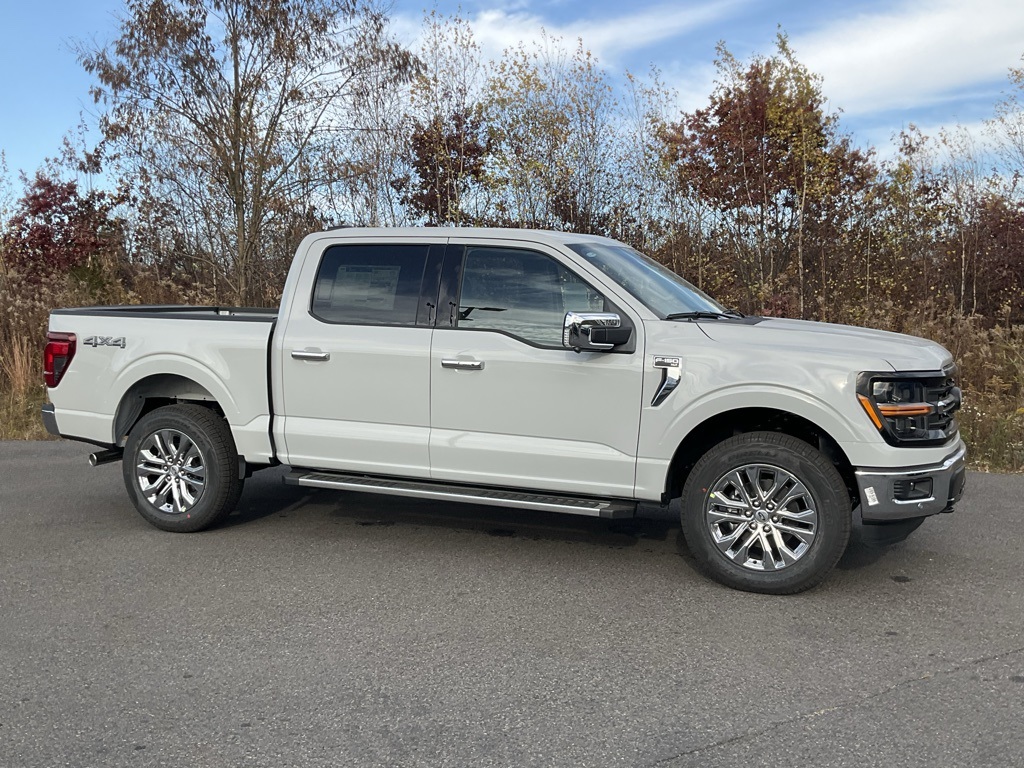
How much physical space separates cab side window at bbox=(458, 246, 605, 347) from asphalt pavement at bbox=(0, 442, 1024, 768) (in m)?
1.41

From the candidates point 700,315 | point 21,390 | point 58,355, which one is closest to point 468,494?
point 700,315

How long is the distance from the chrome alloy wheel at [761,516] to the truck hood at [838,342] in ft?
2.23

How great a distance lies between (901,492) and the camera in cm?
509

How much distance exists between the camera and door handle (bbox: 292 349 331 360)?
20.3 feet

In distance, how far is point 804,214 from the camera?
48.4ft

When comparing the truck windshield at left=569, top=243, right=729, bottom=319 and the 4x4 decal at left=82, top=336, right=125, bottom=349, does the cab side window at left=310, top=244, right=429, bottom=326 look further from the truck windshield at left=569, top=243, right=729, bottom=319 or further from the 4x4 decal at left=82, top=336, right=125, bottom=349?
the 4x4 decal at left=82, top=336, right=125, bottom=349

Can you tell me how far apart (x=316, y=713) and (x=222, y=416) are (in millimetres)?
3486

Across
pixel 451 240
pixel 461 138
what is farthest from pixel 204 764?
pixel 461 138

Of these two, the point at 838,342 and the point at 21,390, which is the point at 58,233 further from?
the point at 838,342

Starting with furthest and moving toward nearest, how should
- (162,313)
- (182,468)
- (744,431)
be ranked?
(162,313), (182,468), (744,431)

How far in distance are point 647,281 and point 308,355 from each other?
85.9 inches

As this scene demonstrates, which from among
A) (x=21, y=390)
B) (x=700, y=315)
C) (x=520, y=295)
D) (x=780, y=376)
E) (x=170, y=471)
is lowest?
(x=21, y=390)

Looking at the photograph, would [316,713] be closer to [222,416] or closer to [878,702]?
[878,702]

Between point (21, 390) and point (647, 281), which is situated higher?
point (647, 281)
